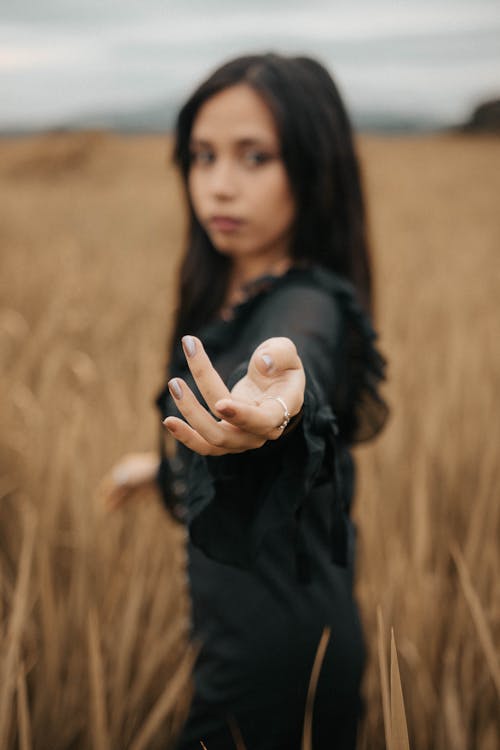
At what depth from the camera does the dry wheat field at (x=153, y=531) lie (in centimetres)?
68

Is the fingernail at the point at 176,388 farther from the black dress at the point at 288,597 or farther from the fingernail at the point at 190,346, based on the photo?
the black dress at the point at 288,597

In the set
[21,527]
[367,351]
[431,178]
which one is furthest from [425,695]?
[431,178]

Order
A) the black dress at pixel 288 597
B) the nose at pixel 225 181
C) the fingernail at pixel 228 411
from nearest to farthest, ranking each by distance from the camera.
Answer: the fingernail at pixel 228 411
the black dress at pixel 288 597
the nose at pixel 225 181

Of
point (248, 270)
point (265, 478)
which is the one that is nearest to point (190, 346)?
point (265, 478)

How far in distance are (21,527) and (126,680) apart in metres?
0.36

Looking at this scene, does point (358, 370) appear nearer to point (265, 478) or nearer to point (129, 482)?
point (265, 478)

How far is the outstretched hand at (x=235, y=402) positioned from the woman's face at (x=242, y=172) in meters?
0.37

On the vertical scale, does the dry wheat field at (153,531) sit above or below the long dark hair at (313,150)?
below

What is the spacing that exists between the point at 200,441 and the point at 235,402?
0.12ft

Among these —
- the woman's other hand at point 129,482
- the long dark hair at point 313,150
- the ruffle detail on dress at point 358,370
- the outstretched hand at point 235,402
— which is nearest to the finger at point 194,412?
the outstretched hand at point 235,402

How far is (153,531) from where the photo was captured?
1.00 m

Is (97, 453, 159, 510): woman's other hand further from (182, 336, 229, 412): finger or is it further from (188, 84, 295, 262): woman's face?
(182, 336, 229, 412): finger

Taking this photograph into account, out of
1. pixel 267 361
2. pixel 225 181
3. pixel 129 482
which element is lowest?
pixel 129 482

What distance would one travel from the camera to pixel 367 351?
63 centimetres
